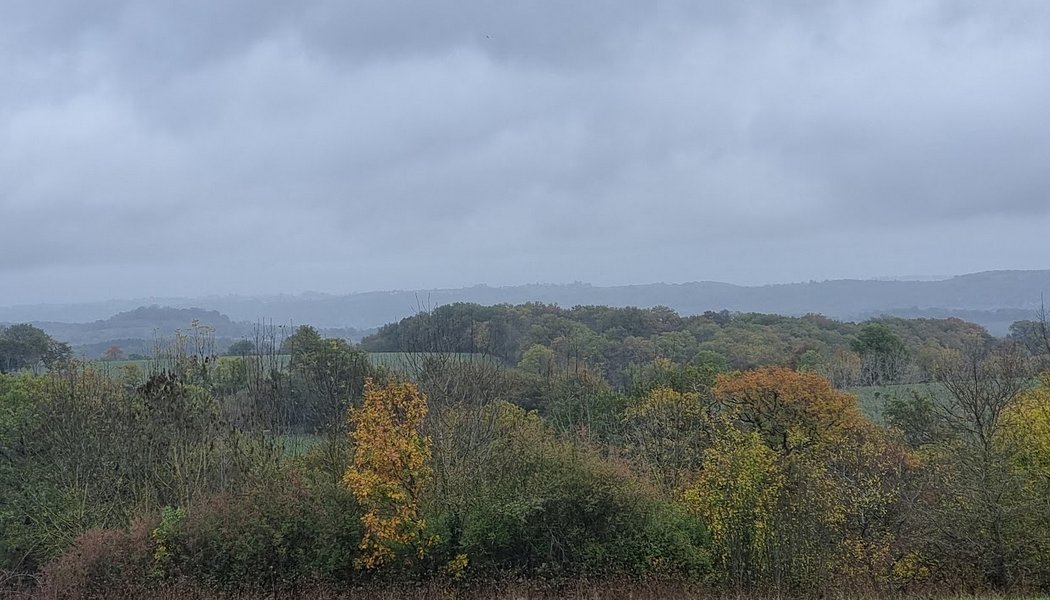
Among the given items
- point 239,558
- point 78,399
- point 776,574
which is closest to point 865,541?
point 776,574

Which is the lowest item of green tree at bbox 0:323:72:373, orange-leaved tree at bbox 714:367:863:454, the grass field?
the grass field

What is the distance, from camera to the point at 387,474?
1681cm

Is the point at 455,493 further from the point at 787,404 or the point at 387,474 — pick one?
the point at 787,404

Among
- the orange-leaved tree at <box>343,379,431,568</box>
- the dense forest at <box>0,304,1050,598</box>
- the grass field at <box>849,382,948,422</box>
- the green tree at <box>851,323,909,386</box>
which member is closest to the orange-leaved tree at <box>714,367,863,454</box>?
the dense forest at <box>0,304,1050,598</box>

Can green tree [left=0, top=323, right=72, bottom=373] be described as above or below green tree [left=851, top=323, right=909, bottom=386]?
above

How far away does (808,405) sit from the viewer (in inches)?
1393

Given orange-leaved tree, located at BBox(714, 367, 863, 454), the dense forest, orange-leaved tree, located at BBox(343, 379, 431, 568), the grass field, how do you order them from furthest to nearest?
the grass field, orange-leaved tree, located at BBox(714, 367, 863, 454), orange-leaved tree, located at BBox(343, 379, 431, 568), the dense forest

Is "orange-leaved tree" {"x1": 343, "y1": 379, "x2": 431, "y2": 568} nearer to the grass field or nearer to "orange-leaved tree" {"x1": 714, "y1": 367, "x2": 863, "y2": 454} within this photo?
"orange-leaved tree" {"x1": 714, "y1": 367, "x2": 863, "y2": 454}

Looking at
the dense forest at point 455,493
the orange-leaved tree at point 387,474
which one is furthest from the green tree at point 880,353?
the orange-leaved tree at point 387,474

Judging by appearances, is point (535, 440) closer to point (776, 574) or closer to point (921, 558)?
point (776, 574)

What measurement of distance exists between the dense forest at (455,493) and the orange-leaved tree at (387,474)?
0.17ft

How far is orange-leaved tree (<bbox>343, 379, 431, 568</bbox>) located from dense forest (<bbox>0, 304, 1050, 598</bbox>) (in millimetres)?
53

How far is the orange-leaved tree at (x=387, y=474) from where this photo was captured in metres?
16.7

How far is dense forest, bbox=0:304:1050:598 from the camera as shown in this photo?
16.5 metres
